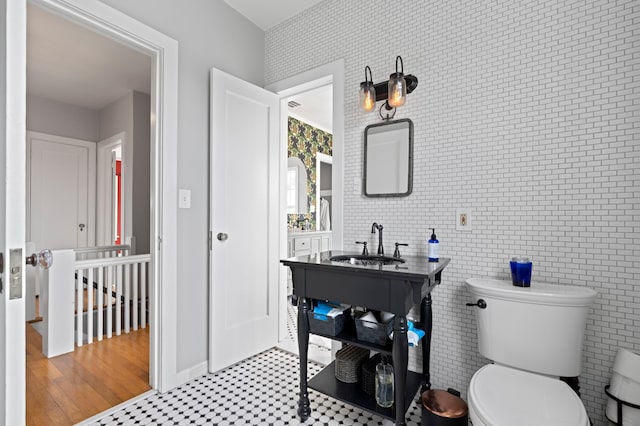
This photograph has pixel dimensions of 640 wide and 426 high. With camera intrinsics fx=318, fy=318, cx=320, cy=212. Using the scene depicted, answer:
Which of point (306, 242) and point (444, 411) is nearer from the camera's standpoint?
point (444, 411)

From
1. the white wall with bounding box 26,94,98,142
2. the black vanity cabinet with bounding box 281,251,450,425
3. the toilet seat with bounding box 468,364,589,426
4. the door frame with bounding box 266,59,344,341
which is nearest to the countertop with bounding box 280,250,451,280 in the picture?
the black vanity cabinet with bounding box 281,251,450,425

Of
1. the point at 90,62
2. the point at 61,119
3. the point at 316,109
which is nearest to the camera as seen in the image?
the point at 90,62

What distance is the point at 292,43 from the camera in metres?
2.58

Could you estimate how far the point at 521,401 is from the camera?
43.9 inches

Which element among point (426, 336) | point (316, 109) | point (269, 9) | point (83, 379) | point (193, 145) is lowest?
point (83, 379)

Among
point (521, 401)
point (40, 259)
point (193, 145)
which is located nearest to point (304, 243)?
point (193, 145)

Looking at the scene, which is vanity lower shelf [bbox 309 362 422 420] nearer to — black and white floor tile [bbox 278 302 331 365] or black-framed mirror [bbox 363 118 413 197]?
black and white floor tile [bbox 278 302 331 365]

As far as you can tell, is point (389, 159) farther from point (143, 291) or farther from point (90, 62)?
point (90, 62)

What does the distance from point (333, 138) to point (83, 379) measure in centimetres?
240

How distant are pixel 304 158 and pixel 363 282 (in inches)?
142

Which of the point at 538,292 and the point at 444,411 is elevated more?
the point at 538,292

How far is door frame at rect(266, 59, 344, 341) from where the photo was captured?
2.26 meters

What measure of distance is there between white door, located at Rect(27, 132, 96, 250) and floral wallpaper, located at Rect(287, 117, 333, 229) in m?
2.85

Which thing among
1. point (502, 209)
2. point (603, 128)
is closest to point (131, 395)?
point (502, 209)
